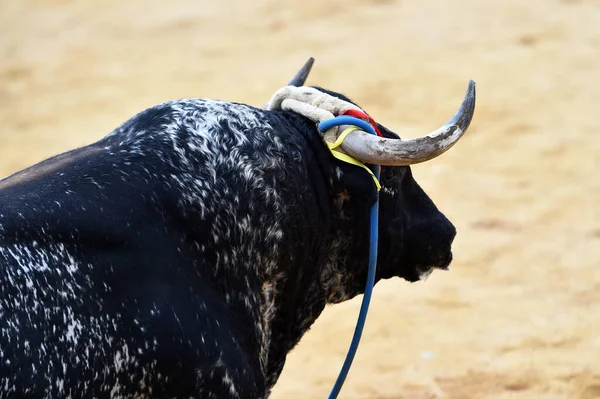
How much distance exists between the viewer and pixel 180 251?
3.22 meters

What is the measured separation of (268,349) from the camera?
3.63 m

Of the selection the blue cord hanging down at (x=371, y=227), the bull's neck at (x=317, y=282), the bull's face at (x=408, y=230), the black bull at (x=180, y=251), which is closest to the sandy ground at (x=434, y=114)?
the bull's face at (x=408, y=230)

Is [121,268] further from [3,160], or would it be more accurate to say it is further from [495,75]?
[495,75]

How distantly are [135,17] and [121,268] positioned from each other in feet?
32.6

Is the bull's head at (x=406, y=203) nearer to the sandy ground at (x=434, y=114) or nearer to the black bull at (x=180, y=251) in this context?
the black bull at (x=180, y=251)

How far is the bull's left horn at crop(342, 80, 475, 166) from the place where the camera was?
3.50 m

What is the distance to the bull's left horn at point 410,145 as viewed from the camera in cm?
350

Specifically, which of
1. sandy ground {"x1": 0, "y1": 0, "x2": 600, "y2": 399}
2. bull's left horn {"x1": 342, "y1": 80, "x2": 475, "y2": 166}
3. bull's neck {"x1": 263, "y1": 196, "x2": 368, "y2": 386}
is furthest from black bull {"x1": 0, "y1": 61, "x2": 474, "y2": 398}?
sandy ground {"x1": 0, "y1": 0, "x2": 600, "y2": 399}

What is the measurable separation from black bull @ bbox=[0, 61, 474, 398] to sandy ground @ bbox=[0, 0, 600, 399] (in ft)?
6.68

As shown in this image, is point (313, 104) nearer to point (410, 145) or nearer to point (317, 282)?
point (410, 145)

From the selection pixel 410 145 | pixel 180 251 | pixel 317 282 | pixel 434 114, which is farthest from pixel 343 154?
pixel 434 114

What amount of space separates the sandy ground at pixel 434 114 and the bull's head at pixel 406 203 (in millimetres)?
1555

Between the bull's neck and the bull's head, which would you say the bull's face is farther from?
the bull's neck

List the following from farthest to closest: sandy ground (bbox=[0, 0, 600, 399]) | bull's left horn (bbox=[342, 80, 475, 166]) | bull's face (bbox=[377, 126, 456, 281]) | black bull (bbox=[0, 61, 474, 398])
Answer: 1. sandy ground (bbox=[0, 0, 600, 399])
2. bull's face (bbox=[377, 126, 456, 281])
3. bull's left horn (bbox=[342, 80, 475, 166])
4. black bull (bbox=[0, 61, 474, 398])
